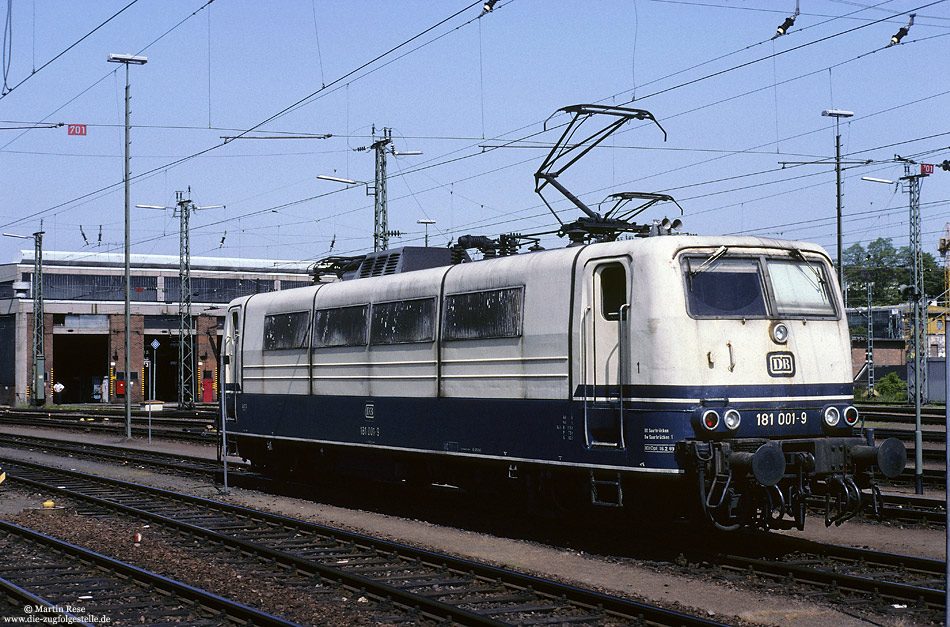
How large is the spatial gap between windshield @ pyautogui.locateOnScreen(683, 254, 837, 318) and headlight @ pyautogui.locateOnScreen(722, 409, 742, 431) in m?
1.13

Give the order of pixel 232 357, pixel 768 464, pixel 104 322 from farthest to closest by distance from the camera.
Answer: pixel 104 322, pixel 232 357, pixel 768 464

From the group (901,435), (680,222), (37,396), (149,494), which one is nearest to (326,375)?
(149,494)

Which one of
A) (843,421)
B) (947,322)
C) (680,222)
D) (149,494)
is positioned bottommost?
(149,494)

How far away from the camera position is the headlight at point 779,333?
12164 millimetres

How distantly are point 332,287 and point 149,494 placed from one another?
17.5ft

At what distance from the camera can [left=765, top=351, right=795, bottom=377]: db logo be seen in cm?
1205

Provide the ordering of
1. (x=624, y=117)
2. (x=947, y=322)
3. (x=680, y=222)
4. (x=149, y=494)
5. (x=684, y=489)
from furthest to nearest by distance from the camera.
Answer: (x=149, y=494) → (x=624, y=117) → (x=680, y=222) → (x=684, y=489) → (x=947, y=322)

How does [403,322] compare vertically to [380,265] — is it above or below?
below

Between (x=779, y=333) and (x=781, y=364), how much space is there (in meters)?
0.36

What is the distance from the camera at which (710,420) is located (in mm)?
11430

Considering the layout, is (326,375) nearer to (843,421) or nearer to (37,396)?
(843,421)

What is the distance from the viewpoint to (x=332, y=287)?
1819 cm

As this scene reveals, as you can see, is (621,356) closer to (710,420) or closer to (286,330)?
(710,420)

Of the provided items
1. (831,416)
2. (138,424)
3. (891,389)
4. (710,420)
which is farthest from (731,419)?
(891,389)
